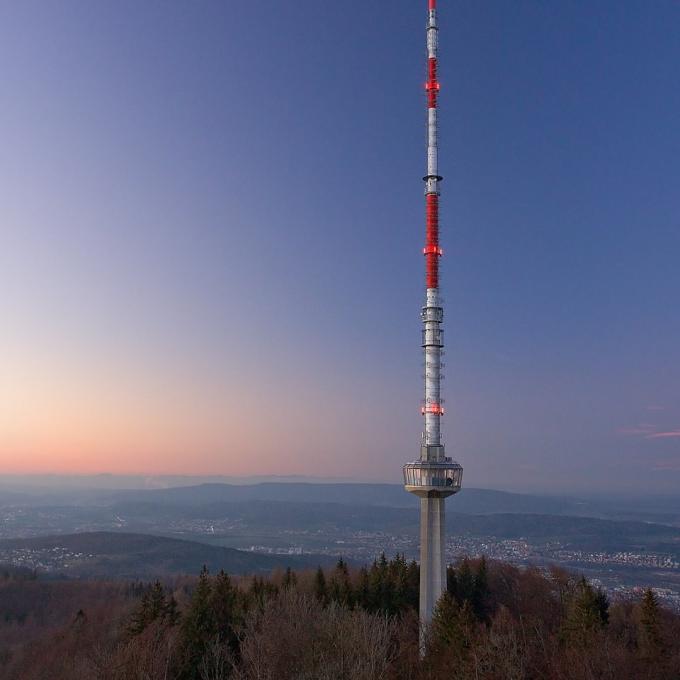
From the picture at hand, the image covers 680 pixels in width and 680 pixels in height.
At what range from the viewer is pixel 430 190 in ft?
252

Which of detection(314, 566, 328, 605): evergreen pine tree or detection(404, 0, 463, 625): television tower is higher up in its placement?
detection(404, 0, 463, 625): television tower

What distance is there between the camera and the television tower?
2891 inches

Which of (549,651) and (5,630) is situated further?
(5,630)

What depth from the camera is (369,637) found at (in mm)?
36375

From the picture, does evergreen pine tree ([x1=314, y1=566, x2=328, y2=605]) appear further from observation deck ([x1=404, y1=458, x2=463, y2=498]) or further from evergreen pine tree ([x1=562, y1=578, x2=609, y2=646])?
evergreen pine tree ([x1=562, y1=578, x2=609, y2=646])

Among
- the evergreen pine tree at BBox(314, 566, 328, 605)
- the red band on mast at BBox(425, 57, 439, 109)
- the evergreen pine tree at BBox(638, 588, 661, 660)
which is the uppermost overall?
the red band on mast at BBox(425, 57, 439, 109)

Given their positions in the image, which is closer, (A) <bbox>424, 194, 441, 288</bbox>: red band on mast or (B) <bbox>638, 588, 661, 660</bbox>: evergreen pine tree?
(B) <bbox>638, 588, 661, 660</bbox>: evergreen pine tree

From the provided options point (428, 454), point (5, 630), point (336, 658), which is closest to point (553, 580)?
point (428, 454)

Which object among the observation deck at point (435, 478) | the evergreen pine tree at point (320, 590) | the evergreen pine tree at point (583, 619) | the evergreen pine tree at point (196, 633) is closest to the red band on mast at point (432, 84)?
the observation deck at point (435, 478)

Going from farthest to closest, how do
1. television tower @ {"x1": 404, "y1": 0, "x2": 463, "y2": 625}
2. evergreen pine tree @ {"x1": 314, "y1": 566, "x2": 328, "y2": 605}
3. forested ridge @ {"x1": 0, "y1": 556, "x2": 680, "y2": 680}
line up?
television tower @ {"x1": 404, "y1": 0, "x2": 463, "y2": 625}, evergreen pine tree @ {"x1": 314, "y1": 566, "x2": 328, "y2": 605}, forested ridge @ {"x1": 0, "y1": 556, "x2": 680, "y2": 680}

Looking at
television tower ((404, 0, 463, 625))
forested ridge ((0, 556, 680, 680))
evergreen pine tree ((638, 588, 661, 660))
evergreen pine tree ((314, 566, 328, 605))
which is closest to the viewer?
forested ridge ((0, 556, 680, 680))

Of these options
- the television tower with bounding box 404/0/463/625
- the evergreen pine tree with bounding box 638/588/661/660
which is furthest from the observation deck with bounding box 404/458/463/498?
the evergreen pine tree with bounding box 638/588/661/660

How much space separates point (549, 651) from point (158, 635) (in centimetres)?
2424

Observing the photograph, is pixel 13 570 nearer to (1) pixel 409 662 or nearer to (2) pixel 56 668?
(2) pixel 56 668
